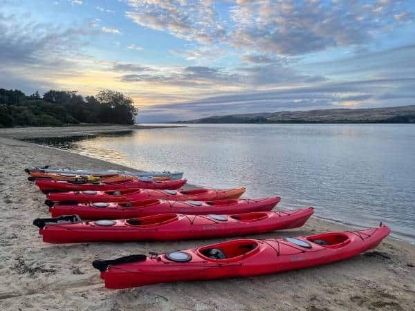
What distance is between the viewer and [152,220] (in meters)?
6.86

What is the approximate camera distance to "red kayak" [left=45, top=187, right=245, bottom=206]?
8320 mm

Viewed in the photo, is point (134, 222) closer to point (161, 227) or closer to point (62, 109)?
point (161, 227)

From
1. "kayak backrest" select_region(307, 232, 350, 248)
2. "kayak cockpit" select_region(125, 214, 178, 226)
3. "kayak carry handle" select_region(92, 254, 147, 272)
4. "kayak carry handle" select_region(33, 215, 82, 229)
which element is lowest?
"kayak backrest" select_region(307, 232, 350, 248)

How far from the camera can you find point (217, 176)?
18547 millimetres

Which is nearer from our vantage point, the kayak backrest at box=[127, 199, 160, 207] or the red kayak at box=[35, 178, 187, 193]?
the kayak backrest at box=[127, 199, 160, 207]

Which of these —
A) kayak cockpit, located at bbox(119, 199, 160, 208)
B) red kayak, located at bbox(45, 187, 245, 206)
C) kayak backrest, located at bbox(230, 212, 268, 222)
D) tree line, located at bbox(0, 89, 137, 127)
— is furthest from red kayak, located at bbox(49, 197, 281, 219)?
tree line, located at bbox(0, 89, 137, 127)

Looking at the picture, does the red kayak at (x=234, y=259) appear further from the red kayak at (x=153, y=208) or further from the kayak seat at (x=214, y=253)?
the red kayak at (x=153, y=208)

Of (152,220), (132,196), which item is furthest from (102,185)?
(152,220)

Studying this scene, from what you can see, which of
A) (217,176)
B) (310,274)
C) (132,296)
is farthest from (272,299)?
(217,176)

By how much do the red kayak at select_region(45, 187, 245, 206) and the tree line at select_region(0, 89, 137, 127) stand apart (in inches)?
1945

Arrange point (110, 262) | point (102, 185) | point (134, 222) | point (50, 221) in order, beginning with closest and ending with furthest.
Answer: point (110, 262), point (50, 221), point (134, 222), point (102, 185)

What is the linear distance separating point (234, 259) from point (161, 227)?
1.81 meters

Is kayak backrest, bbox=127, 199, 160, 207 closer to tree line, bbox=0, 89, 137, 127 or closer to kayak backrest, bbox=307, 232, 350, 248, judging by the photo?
kayak backrest, bbox=307, 232, 350, 248

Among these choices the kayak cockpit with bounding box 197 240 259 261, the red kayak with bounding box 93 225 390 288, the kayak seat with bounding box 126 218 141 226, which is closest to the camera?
the red kayak with bounding box 93 225 390 288
